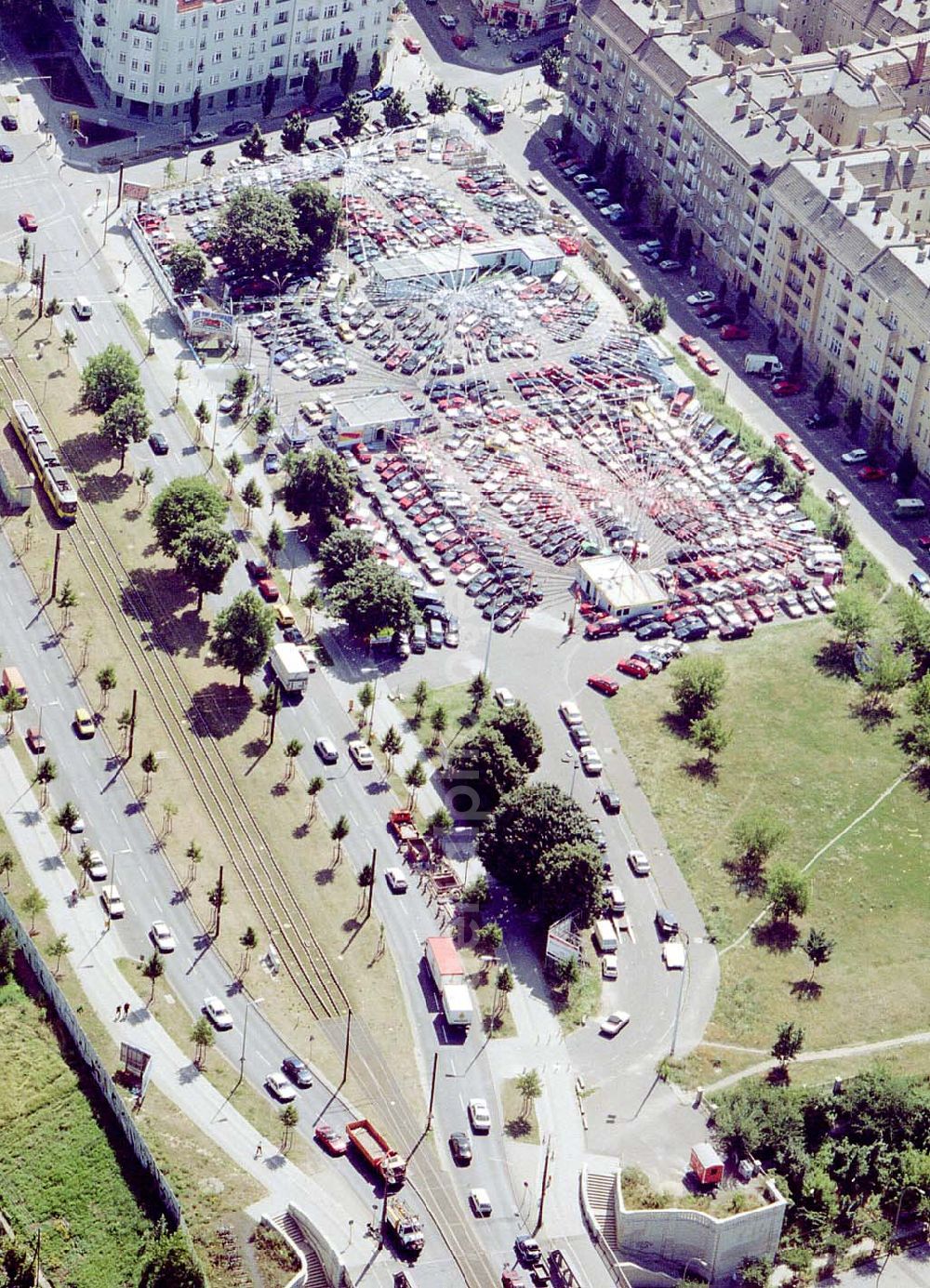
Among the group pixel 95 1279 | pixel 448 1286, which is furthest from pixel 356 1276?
pixel 95 1279

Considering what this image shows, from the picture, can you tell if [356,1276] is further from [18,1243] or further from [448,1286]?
[18,1243]

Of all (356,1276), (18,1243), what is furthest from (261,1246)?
(18,1243)

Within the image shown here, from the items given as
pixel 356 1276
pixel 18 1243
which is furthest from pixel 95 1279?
pixel 356 1276

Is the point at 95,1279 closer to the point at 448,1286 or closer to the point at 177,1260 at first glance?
the point at 177,1260

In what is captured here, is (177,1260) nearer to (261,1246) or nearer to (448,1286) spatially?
(261,1246)

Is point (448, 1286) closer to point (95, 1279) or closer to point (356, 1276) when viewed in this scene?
point (356, 1276)
